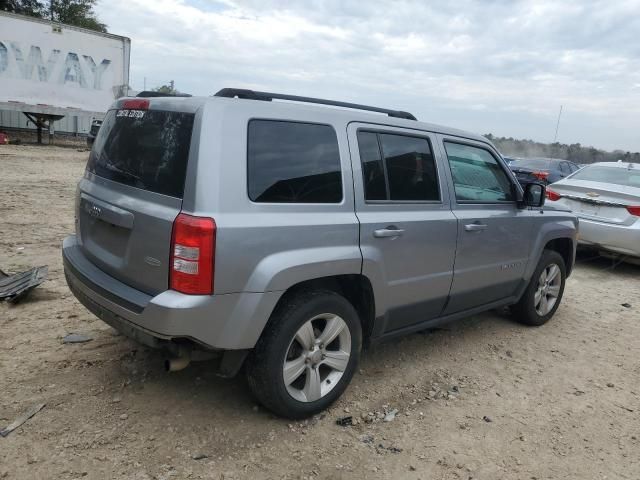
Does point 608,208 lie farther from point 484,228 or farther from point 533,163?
point 533,163

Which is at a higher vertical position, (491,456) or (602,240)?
(602,240)

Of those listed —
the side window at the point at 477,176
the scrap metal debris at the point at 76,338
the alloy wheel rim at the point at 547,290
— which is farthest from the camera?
the alloy wheel rim at the point at 547,290

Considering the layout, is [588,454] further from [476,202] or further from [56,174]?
[56,174]

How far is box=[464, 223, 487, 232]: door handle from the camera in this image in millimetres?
3966

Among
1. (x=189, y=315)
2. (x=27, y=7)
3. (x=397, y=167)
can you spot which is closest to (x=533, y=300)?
(x=397, y=167)

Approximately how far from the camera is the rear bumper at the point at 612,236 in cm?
721

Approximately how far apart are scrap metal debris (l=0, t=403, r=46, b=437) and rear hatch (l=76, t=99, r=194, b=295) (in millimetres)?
886

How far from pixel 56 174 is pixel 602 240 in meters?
12.1

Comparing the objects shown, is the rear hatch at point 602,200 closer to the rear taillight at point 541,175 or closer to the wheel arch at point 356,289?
the wheel arch at point 356,289

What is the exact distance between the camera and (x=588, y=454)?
313 cm

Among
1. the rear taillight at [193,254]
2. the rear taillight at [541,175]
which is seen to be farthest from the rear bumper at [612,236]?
the rear taillight at [541,175]

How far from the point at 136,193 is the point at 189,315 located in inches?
31.3

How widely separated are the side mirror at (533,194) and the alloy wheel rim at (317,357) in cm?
224

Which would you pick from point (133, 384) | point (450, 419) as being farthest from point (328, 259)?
point (133, 384)
